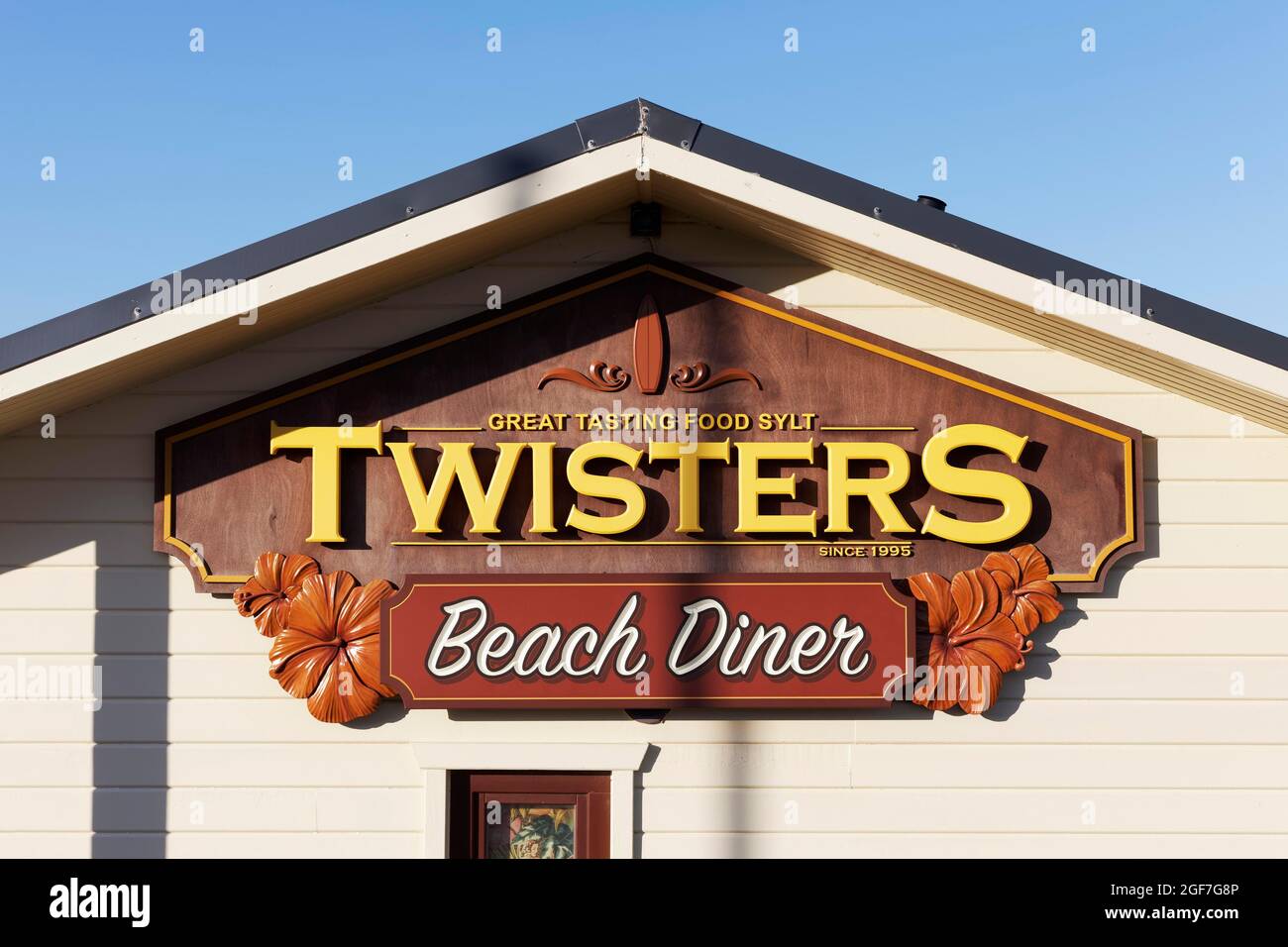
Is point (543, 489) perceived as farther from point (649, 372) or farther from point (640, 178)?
point (640, 178)

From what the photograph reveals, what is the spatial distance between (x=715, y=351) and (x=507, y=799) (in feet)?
9.53

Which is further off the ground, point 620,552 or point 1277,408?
point 1277,408

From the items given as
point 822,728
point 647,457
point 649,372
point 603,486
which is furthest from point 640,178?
point 822,728

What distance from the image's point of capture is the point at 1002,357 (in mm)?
6902

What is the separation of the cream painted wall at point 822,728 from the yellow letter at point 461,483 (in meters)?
1.15

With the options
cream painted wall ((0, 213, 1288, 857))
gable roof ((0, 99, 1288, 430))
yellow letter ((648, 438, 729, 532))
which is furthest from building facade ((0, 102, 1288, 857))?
gable roof ((0, 99, 1288, 430))

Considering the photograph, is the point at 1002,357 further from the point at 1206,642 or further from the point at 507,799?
the point at 507,799

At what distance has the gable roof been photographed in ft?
20.3

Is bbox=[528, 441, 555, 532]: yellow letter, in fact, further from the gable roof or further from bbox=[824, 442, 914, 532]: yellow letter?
bbox=[824, 442, 914, 532]: yellow letter

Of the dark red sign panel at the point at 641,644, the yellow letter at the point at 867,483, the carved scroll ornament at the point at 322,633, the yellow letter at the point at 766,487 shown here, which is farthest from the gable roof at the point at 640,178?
the dark red sign panel at the point at 641,644

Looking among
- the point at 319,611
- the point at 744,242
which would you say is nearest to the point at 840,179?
the point at 744,242

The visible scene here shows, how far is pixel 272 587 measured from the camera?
267 inches

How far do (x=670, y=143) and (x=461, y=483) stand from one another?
2.25m

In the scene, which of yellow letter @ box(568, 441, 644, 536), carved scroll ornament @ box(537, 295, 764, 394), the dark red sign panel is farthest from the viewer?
carved scroll ornament @ box(537, 295, 764, 394)
